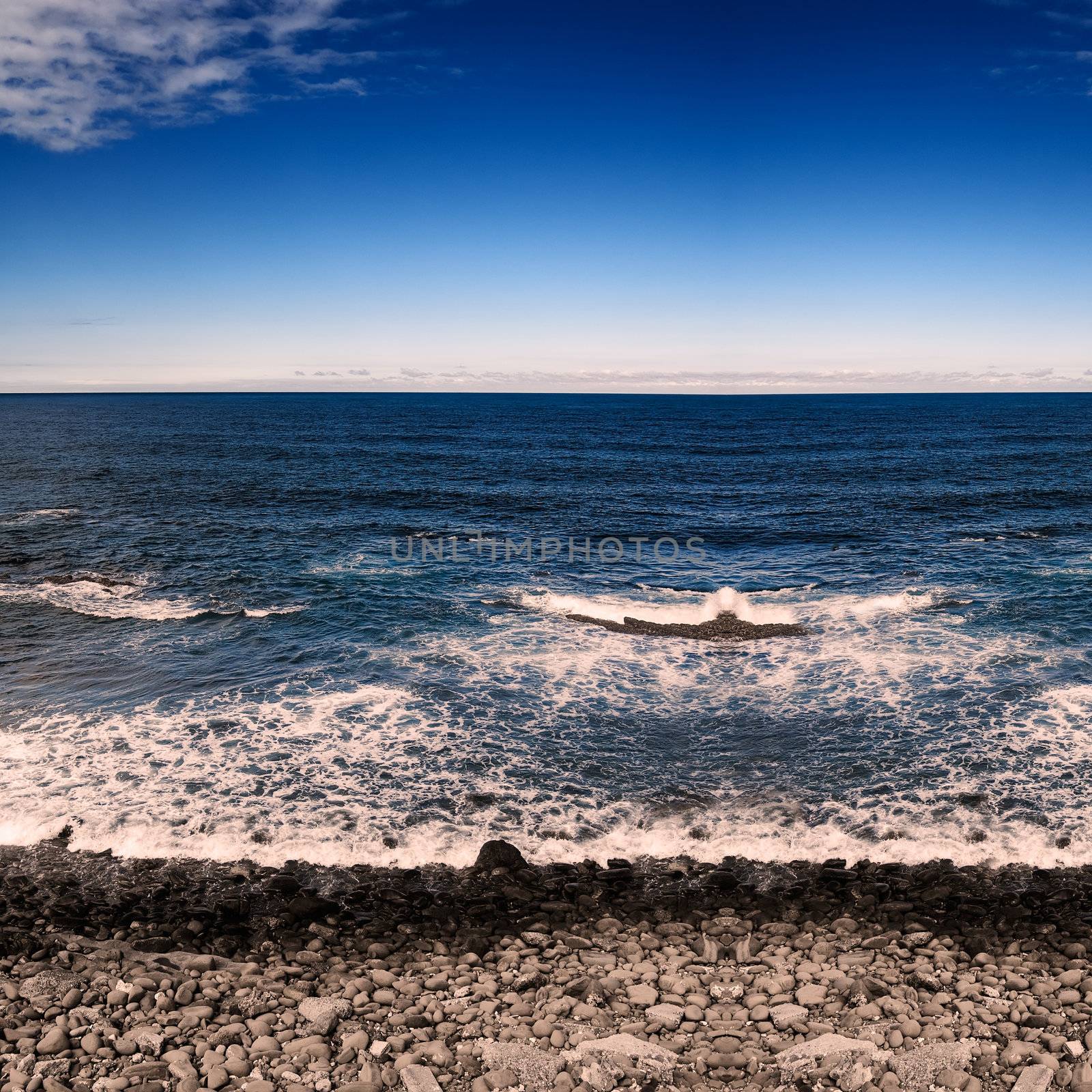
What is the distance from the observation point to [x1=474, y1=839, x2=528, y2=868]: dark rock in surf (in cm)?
1462

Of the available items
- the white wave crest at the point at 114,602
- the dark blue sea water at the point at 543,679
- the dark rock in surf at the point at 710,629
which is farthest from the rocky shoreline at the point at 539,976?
the white wave crest at the point at 114,602

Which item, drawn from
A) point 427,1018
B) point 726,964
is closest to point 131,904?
point 427,1018

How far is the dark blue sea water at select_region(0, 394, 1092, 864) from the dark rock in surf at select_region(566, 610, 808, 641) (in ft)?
2.28

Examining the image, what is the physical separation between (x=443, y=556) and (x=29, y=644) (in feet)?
64.7

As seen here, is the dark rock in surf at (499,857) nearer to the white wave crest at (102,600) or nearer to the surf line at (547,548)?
the white wave crest at (102,600)

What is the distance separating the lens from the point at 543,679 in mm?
24672

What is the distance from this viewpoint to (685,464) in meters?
82.1

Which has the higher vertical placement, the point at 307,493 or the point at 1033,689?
the point at 307,493

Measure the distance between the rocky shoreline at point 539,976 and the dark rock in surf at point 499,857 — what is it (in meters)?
0.06

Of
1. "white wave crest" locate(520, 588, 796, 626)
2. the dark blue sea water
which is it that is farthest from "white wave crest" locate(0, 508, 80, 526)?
"white wave crest" locate(520, 588, 796, 626)

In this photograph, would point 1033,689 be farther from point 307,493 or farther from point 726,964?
point 307,493

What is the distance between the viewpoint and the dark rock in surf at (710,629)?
28547mm

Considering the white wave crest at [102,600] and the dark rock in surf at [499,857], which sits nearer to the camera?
the dark rock in surf at [499,857]

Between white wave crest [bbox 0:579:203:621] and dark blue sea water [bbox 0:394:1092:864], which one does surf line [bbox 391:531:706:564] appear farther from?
white wave crest [bbox 0:579:203:621]
